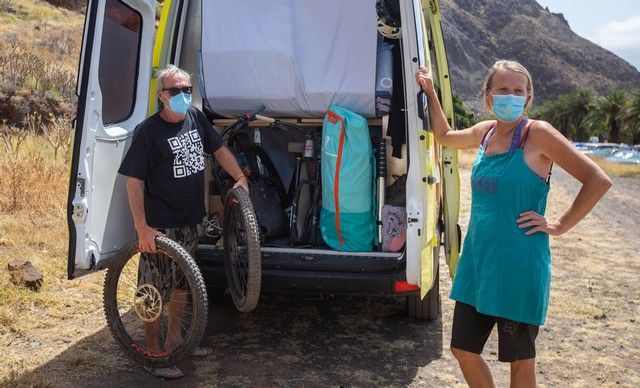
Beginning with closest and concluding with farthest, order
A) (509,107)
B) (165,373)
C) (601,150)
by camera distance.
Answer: (509,107)
(165,373)
(601,150)

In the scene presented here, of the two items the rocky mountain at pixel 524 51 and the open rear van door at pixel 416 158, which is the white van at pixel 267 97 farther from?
the rocky mountain at pixel 524 51

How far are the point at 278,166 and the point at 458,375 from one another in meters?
2.29

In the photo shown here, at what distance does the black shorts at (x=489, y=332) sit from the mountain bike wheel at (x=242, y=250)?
131 centimetres

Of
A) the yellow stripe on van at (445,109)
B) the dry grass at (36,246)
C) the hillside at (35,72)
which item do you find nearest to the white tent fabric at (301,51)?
the yellow stripe on van at (445,109)

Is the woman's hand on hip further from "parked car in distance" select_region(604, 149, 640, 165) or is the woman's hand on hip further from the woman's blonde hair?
"parked car in distance" select_region(604, 149, 640, 165)

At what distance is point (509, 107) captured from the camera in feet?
9.71

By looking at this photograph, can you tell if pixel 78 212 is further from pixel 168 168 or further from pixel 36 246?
pixel 36 246

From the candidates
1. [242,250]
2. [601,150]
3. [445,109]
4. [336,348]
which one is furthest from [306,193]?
[601,150]

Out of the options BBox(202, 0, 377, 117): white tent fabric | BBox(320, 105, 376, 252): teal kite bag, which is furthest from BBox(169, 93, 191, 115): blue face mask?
BBox(320, 105, 376, 252): teal kite bag

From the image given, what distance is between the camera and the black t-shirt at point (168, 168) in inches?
154

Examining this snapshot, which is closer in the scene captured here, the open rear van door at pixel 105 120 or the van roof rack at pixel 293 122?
the open rear van door at pixel 105 120

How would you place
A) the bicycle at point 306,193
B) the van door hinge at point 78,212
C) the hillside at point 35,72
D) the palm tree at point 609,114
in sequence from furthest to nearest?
1. the palm tree at point 609,114
2. the hillside at point 35,72
3. the bicycle at point 306,193
4. the van door hinge at point 78,212

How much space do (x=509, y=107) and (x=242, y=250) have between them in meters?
2.05

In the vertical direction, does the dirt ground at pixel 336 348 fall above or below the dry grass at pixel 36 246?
below
